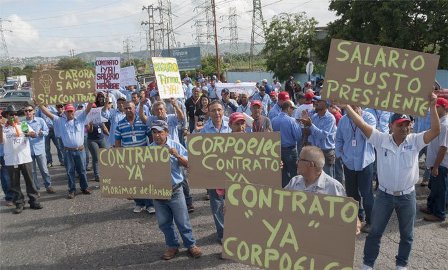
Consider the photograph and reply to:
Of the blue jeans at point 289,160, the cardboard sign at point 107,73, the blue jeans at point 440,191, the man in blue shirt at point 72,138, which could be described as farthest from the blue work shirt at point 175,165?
the cardboard sign at point 107,73

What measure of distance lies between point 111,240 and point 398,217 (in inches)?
160

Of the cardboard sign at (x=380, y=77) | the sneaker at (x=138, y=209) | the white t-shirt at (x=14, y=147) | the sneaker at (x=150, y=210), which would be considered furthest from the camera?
the white t-shirt at (x=14, y=147)

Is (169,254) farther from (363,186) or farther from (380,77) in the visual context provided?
(380,77)

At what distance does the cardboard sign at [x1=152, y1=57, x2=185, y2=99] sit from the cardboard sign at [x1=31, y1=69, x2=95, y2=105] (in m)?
1.35

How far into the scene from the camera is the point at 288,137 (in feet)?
21.5

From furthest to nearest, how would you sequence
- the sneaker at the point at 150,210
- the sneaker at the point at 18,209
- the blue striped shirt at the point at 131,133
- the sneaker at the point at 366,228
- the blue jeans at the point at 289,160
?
the sneaker at the point at 18,209 → the sneaker at the point at 150,210 → the blue striped shirt at the point at 131,133 → the blue jeans at the point at 289,160 → the sneaker at the point at 366,228

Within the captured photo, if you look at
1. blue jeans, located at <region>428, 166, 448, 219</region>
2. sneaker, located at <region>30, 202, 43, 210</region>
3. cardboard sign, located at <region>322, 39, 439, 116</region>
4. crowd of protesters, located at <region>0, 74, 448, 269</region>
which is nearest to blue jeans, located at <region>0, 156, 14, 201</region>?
crowd of protesters, located at <region>0, 74, 448, 269</region>

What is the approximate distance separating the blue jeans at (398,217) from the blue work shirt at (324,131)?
2142 millimetres

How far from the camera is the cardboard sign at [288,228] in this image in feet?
9.73

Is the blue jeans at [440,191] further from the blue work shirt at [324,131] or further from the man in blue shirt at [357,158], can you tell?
the blue work shirt at [324,131]

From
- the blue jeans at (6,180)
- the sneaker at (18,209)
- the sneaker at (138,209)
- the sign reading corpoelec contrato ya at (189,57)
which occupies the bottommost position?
the sneaker at (18,209)

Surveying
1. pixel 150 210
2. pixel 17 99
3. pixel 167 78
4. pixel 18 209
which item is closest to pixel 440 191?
pixel 150 210

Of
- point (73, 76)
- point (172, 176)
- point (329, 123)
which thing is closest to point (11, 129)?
point (73, 76)

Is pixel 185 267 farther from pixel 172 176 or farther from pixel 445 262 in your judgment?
pixel 445 262
